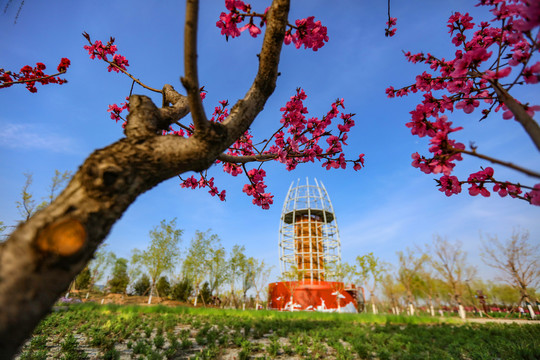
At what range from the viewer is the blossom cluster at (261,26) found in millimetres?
1982

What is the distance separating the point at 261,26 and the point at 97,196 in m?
1.77

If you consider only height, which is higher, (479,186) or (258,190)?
(258,190)

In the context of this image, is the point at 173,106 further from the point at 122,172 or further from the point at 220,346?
the point at 220,346

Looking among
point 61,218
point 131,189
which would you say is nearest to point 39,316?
point 61,218

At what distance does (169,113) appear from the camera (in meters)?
1.79

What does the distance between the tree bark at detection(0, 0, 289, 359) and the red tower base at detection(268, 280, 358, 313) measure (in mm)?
24238

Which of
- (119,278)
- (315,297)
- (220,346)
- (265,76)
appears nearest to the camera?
(265,76)

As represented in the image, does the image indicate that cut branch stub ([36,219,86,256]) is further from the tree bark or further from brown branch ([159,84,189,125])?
brown branch ([159,84,189,125])

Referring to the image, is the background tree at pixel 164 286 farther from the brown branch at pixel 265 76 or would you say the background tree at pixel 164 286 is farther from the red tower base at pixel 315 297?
the brown branch at pixel 265 76

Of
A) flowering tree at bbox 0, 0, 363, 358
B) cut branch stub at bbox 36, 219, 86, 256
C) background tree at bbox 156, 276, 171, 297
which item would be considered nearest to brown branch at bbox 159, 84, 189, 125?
flowering tree at bbox 0, 0, 363, 358

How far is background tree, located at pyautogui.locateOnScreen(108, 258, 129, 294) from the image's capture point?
3612 centimetres

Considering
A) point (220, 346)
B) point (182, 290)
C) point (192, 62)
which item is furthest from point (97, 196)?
point (182, 290)

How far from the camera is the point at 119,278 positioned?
38312 millimetres

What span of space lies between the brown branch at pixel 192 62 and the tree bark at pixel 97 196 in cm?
3
